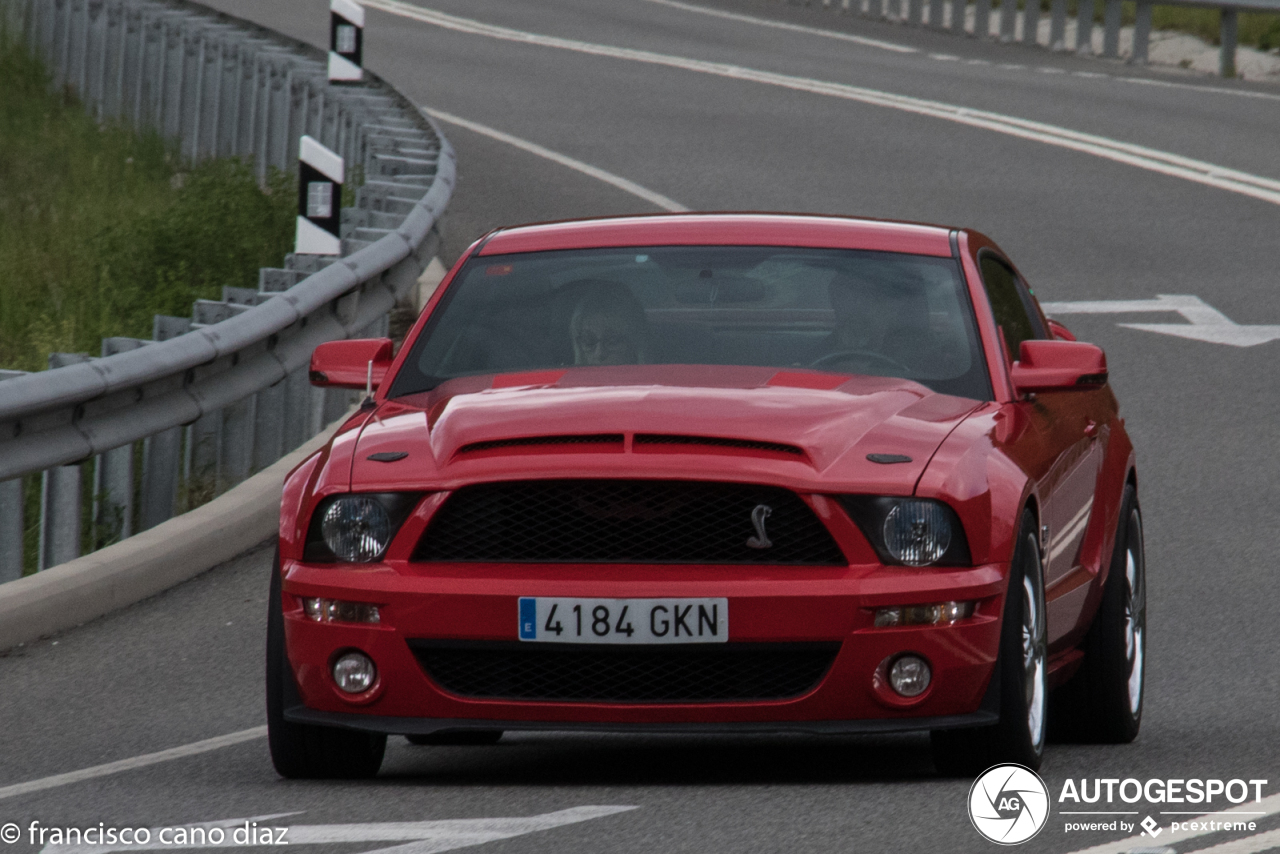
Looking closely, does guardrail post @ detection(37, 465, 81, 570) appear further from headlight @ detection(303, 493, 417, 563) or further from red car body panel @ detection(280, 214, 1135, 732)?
headlight @ detection(303, 493, 417, 563)

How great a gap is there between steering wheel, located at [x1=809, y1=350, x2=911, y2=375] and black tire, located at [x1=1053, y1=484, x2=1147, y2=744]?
0.82 meters

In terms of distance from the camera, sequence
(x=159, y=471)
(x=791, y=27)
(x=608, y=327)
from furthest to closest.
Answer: (x=791, y=27), (x=159, y=471), (x=608, y=327)

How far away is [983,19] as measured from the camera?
1389 inches

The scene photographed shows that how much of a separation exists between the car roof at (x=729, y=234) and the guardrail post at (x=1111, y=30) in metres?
25.3

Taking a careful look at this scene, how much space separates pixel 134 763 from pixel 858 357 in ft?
7.03

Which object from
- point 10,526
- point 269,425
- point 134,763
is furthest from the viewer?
point 269,425

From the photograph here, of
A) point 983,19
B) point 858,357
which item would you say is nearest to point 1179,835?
point 858,357

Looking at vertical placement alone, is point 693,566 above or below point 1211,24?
below

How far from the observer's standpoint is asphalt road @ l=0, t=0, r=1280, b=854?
19.5 ft

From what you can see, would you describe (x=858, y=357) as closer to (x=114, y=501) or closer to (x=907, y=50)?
(x=114, y=501)

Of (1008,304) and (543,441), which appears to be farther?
(1008,304)

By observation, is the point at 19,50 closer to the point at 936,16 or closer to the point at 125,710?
the point at 936,16

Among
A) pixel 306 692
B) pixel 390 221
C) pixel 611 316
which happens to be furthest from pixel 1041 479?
pixel 390 221

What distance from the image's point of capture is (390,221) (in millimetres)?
13117
